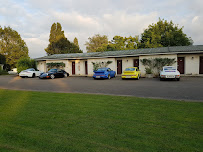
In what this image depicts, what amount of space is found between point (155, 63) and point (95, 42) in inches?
1637

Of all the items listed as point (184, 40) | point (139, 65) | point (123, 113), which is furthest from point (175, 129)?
point (184, 40)

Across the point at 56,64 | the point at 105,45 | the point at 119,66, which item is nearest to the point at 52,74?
the point at 56,64

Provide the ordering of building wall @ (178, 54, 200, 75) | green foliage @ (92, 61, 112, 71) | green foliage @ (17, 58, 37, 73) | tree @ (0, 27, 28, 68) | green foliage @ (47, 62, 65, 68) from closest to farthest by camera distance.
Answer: building wall @ (178, 54, 200, 75), green foliage @ (92, 61, 112, 71), green foliage @ (47, 62, 65, 68), green foliage @ (17, 58, 37, 73), tree @ (0, 27, 28, 68)

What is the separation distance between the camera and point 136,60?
22.2 meters

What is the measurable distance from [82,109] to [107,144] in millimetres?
2279

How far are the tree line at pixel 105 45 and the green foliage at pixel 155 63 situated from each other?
20.4 m

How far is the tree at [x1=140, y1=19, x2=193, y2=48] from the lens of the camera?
124 feet

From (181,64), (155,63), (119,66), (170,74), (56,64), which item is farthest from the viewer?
(56,64)

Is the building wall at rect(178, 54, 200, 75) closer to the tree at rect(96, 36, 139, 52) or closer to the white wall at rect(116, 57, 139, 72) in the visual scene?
the white wall at rect(116, 57, 139, 72)

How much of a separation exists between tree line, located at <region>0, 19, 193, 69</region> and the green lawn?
37336mm

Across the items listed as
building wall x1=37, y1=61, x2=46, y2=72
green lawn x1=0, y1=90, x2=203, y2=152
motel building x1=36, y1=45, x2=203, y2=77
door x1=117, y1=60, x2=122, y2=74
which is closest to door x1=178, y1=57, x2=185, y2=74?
motel building x1=36, y1=45, x2=203, y2=77

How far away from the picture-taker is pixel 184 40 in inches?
1478

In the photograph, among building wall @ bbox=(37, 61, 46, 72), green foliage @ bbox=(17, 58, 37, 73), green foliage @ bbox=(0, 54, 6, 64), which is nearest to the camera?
green foliage @ bbox=(17, 58, 37, 73)

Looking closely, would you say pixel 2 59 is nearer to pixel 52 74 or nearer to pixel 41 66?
pixel 41 66
